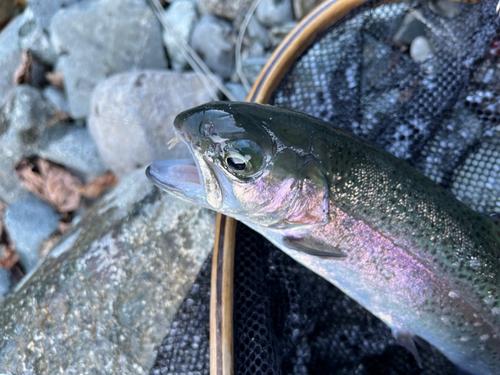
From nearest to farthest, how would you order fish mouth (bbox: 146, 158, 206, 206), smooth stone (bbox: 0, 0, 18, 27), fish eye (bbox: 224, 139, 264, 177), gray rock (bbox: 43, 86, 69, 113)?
1. fish eye (bbox: 224, 139, 264, 177)
2. fish mouth (bbox: 146, 158, 206, 206)
3. gray rock (bbox: 43, 86, 69, 113)
4. smooth stone (bbox: 0, 0, 18, 27)

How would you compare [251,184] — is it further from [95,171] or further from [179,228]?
[95,171]

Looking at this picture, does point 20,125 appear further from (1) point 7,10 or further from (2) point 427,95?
(2) point 427,95

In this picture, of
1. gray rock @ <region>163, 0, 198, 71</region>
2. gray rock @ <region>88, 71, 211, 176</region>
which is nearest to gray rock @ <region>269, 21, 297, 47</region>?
gray rock @ <region>163, 0, 198, 71</region>

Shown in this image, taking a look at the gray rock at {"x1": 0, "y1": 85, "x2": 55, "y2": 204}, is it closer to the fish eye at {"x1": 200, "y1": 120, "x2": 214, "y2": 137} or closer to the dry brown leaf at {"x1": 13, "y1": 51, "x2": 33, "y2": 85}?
the dry brown leaf at {"x1": 13, "y1": 51, "x2": 33, "y2": 85}

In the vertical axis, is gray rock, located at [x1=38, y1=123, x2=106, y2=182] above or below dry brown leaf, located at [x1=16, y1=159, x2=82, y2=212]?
above

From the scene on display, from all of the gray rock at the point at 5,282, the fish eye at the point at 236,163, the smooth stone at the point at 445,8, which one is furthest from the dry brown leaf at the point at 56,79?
the smooth stone at the point at 445,8

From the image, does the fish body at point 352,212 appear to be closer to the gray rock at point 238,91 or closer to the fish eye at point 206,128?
the fish eye at point 206,128

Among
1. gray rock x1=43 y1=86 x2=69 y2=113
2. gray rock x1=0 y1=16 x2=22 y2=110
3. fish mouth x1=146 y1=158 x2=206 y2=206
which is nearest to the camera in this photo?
fish mouth x1=146 y1=158 x2=206 y2=206
